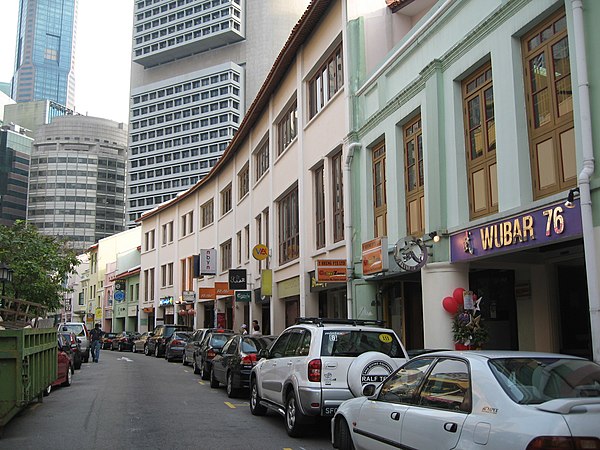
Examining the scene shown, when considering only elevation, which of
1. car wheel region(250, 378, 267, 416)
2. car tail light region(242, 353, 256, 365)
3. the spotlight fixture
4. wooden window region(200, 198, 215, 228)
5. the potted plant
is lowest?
car wheel region(250, 378, 267, 416)

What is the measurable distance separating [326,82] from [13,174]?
403 ft

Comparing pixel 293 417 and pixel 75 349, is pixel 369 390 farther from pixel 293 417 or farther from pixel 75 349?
pixel 75 349

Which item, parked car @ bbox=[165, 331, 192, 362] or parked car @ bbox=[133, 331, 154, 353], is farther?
parked car @ bbox=[133, 331, 154, 353]

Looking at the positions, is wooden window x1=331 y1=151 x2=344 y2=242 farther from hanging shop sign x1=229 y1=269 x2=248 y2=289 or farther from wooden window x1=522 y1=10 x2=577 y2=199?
hanging shop sign x1=229 y1=269 x2=248 y2=289

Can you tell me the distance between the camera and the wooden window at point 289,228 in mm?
23938

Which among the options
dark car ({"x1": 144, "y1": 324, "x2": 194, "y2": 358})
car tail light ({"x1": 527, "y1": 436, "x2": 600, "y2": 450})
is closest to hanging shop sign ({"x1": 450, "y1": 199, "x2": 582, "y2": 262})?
car tail light ({"x1": 527, "y1": 436, "x2": 600, "y2": 450})

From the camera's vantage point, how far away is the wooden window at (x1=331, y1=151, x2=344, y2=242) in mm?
19250

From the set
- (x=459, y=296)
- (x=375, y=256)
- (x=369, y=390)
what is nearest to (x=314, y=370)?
(x=369, y=390)

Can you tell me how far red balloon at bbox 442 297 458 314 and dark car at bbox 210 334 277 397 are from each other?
3686 millimetres

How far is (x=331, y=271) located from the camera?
1741 centimetres

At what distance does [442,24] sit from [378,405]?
9368 mm

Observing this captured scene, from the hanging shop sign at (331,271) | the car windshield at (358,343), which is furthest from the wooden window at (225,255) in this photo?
the car windshield at (358,343)

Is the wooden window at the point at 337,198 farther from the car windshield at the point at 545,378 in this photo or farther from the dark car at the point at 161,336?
the dark car at the point at 161,336

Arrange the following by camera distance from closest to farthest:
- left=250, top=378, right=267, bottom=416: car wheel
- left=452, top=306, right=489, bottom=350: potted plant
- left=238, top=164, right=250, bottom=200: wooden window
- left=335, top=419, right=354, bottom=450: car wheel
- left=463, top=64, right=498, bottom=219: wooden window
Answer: left=335, top=419, right=354, bottom=450: car wheel → left=250, top=378, right=267, bottom=416: car wheel → left=463, top=64, right=498, bottom=219: wooden window → left=452, top=306, right=489, bottom=350: potted plant → left=238, top=164, right=250, bottom=200: wooden window
